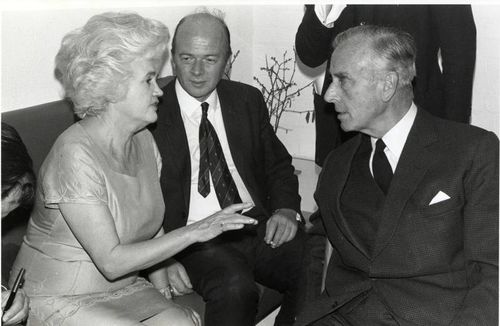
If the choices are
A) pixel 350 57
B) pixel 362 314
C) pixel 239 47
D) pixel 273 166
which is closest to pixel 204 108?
pixel 273 166

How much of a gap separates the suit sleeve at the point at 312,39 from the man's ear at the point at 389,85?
23.8 inches

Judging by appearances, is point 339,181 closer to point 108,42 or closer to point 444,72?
point 444,72

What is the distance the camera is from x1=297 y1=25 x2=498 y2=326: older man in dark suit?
6.49ft

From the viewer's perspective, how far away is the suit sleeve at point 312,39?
2695mm

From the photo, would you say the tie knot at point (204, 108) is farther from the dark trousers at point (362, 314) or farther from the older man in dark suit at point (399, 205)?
the dark trousers at point (362, 314)

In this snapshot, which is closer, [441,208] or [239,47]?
[441,208]

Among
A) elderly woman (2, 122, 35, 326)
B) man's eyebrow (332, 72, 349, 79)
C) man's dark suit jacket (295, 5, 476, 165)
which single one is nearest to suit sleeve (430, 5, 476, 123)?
man's dark suit jacket (295, 5, 476, 165)

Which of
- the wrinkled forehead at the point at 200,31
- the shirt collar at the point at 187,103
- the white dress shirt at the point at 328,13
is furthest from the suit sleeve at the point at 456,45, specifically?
the shirt collar at the point at 187,103

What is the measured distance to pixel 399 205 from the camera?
6.74 feet

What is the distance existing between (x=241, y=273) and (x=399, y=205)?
2.35 feet

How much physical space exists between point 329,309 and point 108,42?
45.0 inches

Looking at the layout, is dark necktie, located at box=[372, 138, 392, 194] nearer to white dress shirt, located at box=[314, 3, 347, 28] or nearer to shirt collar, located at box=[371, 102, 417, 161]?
shirt collar, located at box=[371, 102, 417, 161]

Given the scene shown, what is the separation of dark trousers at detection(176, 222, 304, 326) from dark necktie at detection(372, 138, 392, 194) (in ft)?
2.14

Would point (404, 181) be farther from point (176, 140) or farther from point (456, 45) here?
point (176, 140)
